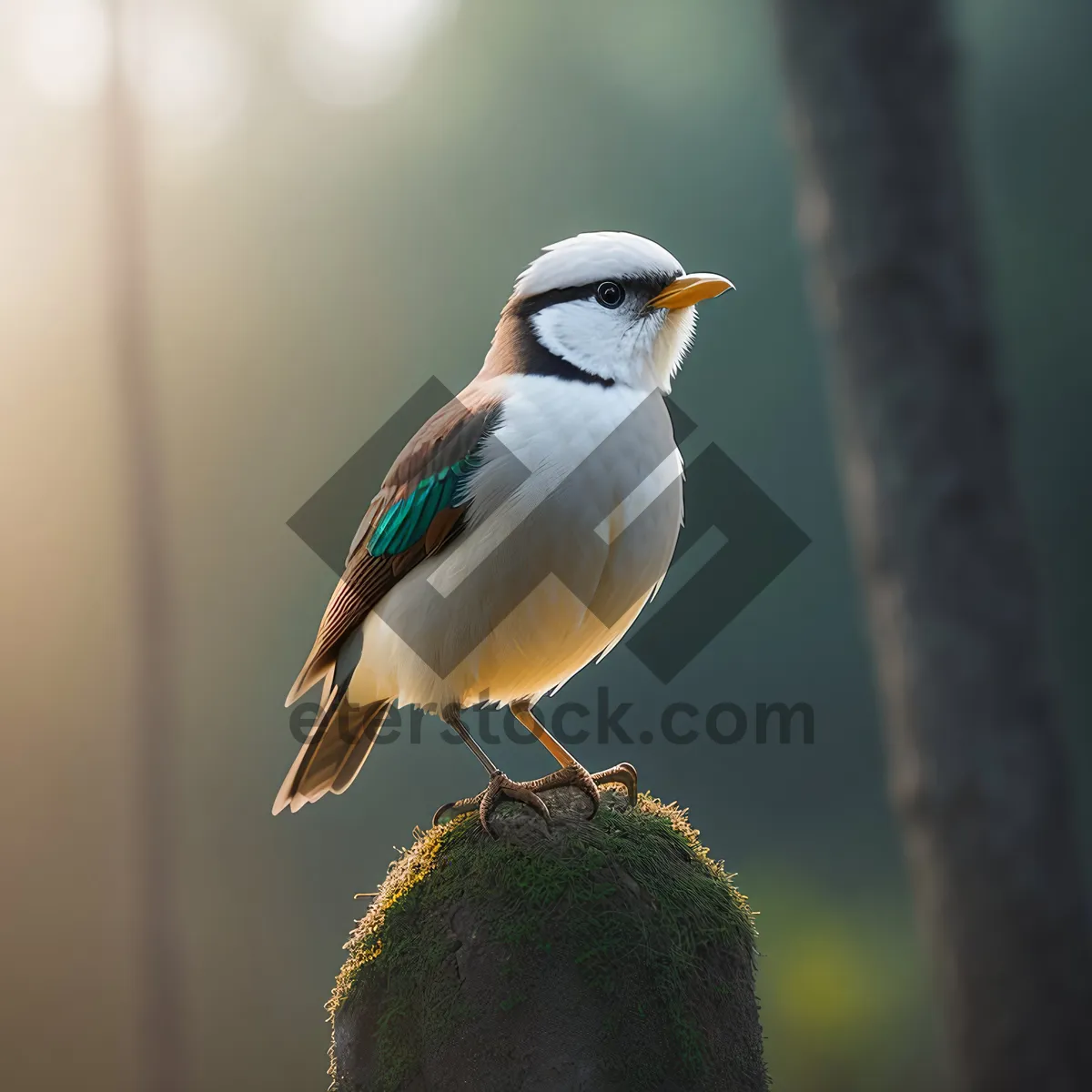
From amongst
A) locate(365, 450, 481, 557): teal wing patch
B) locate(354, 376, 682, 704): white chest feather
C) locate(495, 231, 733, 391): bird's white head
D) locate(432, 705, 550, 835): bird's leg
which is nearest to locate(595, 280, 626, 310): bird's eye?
locate(495, 231, 733, 391): bird's white head

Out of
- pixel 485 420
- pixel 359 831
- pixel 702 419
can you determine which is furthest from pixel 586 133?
pixel 485 420

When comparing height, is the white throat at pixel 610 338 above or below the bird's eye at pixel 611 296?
below

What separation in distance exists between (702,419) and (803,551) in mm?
1101

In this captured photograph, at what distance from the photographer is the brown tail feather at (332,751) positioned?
3.19 m

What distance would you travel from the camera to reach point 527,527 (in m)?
2.76

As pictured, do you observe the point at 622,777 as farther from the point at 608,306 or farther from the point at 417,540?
the point at 608,306

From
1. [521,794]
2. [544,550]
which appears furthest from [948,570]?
[521,794]

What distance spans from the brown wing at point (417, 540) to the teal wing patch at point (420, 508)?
0.01 metres

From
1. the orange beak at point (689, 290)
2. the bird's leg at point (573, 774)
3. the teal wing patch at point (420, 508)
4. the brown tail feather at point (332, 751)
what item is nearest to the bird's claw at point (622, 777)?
the bird's leg at point (573, 774)

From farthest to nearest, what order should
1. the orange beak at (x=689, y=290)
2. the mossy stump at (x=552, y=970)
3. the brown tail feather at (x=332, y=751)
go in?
the brown tail feather at (x=332, y=751) → the orange beak at (x=689, y=290) → the mossy stump at (x=552, y=970)

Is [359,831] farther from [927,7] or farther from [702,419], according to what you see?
[927,7]

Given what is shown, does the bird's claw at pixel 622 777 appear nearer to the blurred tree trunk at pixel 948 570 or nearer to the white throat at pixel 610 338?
the blurred tree trunk at pixel 948 570

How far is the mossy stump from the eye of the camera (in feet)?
7.50

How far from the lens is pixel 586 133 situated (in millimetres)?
7977
